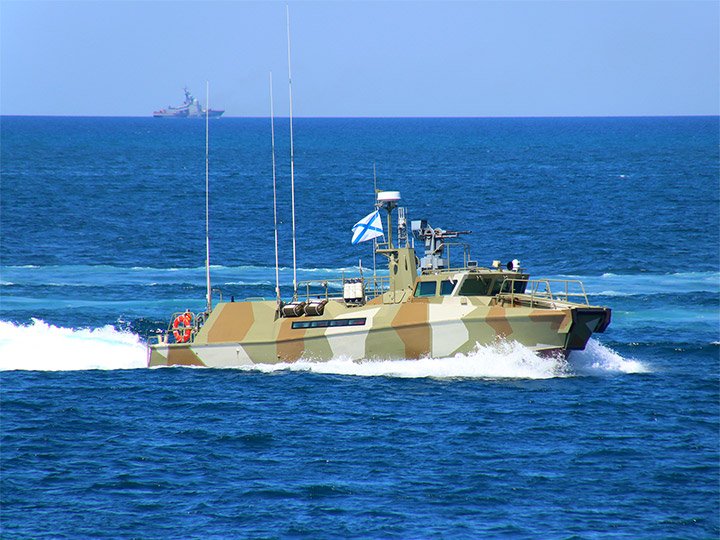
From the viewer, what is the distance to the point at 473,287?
29.9 meters

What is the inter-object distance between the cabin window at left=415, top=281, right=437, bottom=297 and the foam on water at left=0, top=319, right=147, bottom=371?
10758mm

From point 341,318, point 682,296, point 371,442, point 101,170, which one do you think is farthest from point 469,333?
point 101,170

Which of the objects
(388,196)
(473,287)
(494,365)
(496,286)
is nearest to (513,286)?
(496,286)

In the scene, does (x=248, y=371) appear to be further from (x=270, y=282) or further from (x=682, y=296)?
(x=682, y=296)

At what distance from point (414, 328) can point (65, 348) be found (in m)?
14.2

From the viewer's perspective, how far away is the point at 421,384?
2845 cm

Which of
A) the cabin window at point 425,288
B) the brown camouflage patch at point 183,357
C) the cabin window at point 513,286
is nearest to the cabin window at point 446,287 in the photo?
the cabin window at point 425,288

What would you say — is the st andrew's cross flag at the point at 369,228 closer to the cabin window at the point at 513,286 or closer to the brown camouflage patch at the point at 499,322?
the cabin window at the point at 513,286

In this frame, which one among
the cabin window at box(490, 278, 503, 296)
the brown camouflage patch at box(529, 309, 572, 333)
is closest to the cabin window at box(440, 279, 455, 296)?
the cabin window at box(490, 278, 503, 296)

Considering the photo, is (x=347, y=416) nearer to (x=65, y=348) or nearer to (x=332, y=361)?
(x=332, y=361)

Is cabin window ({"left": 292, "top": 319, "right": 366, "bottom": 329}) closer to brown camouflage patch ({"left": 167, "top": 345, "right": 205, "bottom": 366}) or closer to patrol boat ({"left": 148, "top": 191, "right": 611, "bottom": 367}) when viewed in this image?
patrol boat ({"left": 148, "top": 191, "right": 611, "bottom": 367})

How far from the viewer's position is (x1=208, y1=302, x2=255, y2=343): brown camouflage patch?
3225 cm

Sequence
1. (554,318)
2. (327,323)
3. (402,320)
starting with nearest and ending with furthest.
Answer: (554,318) → (402,320) → (327,323)

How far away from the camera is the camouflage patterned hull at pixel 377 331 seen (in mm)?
27984
